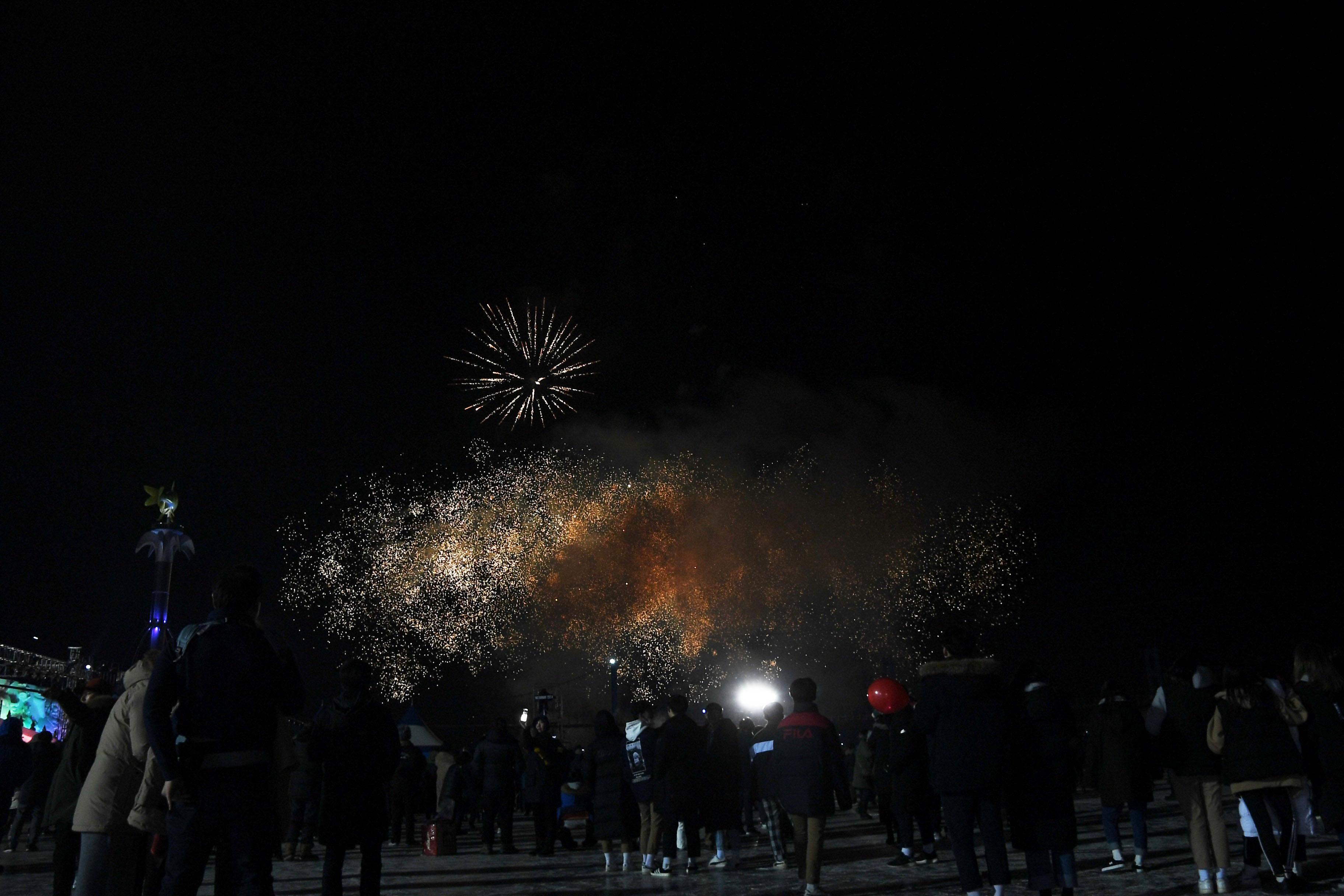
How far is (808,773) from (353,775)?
369cm

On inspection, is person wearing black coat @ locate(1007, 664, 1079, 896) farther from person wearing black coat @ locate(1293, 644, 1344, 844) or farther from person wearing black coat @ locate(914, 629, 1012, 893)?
person wearing black coat @ locate(1293, 644, 1344, 844)

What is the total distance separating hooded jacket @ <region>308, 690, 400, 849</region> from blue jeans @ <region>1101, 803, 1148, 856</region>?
6.71 meters

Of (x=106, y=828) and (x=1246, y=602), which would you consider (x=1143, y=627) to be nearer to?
(x=1246, y=602)

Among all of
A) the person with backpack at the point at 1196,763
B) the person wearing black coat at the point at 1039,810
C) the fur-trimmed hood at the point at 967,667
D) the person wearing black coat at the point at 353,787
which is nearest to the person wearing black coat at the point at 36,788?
the person wearing black coat at the point at 353,787

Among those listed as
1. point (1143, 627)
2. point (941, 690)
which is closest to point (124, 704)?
point (941, 690)

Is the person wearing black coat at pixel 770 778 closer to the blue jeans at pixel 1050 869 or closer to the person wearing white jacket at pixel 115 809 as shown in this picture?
the blue jeans at pixel 1050 869

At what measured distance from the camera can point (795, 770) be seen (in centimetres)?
837

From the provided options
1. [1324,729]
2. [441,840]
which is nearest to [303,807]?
[441,840]

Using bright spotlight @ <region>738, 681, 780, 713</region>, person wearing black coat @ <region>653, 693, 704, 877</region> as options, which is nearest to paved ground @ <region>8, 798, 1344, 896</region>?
person wearing black coat @ <region>653, 693, 704, 877</region>

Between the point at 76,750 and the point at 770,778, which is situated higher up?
the point at 76,750

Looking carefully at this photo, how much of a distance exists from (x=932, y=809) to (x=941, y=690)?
5.40 m

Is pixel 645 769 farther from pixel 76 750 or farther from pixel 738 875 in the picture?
pixel 76 750

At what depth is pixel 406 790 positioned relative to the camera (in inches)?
631

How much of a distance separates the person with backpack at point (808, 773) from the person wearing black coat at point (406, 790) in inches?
346
